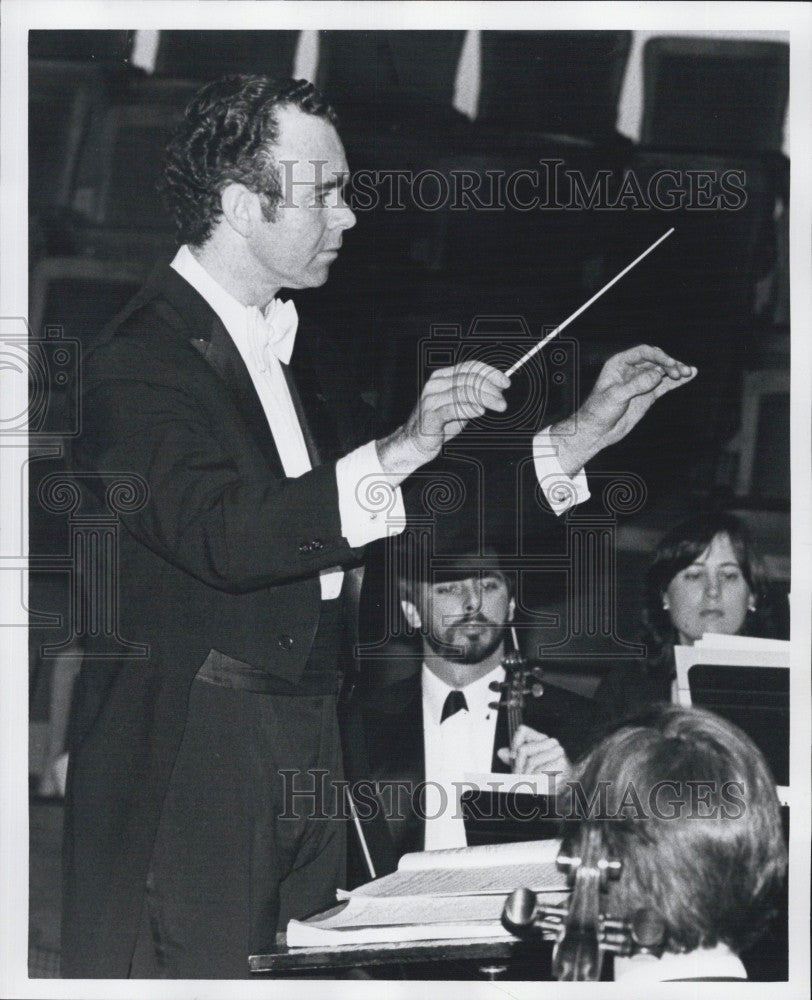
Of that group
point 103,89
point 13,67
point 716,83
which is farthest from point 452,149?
point 13,67

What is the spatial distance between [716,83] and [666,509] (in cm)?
98

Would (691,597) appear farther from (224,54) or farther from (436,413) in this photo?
(224,54)

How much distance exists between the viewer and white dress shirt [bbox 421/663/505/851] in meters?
2.80

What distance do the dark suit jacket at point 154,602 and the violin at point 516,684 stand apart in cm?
42

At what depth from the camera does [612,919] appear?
215 cm

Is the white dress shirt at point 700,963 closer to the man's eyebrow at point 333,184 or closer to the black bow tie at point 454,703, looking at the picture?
the black bow tie at point 454,703

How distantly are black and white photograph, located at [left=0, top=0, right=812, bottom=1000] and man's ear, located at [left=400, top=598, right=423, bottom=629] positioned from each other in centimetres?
2

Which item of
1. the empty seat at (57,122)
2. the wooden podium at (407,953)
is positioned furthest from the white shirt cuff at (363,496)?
the empty seat at (57,122)

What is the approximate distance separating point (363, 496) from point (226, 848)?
83 centimetres

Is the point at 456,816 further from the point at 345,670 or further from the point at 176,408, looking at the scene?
the point at 176,408

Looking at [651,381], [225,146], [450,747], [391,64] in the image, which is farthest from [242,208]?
[450,747]

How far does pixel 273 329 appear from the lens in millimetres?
2836

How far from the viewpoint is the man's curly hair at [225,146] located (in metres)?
2.79

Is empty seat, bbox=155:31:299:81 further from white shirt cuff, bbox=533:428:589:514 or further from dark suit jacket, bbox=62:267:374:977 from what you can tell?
white shirt cuff, bbox=533:428:589:514
